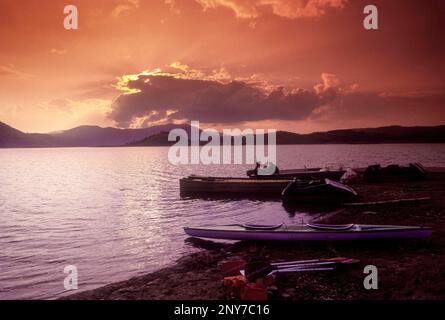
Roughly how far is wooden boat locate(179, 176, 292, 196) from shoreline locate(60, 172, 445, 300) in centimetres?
1846

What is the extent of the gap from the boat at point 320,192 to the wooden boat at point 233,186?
6.46 metres

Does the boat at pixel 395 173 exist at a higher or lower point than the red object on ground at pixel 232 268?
higher

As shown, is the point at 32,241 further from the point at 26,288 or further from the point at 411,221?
the point at 411,221

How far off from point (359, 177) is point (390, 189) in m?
7.21

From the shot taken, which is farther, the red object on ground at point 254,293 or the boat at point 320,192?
the boat at point 320,192

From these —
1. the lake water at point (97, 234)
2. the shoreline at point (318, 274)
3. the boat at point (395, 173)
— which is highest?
the boat at point (395, 173)

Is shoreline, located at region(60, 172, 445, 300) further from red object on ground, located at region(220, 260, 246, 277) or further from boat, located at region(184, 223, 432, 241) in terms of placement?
red object on ground, located at region(220, 260, 246, 277)

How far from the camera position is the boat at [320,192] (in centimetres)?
3095

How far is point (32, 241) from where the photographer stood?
23828mm

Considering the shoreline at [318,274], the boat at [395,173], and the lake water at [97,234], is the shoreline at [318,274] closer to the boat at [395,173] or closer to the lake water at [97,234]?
the lake water at [97,234]

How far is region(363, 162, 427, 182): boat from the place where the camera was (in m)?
40.8

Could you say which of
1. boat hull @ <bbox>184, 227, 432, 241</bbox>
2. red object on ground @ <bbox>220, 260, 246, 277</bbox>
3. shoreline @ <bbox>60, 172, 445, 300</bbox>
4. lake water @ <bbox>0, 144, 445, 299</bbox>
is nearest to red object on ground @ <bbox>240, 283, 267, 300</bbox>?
shoreline @ <bbox>60, 172, 445, 300</bbox>

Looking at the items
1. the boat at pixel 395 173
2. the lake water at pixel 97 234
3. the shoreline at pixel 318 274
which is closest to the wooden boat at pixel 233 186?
the lake water at pixel 97 234
